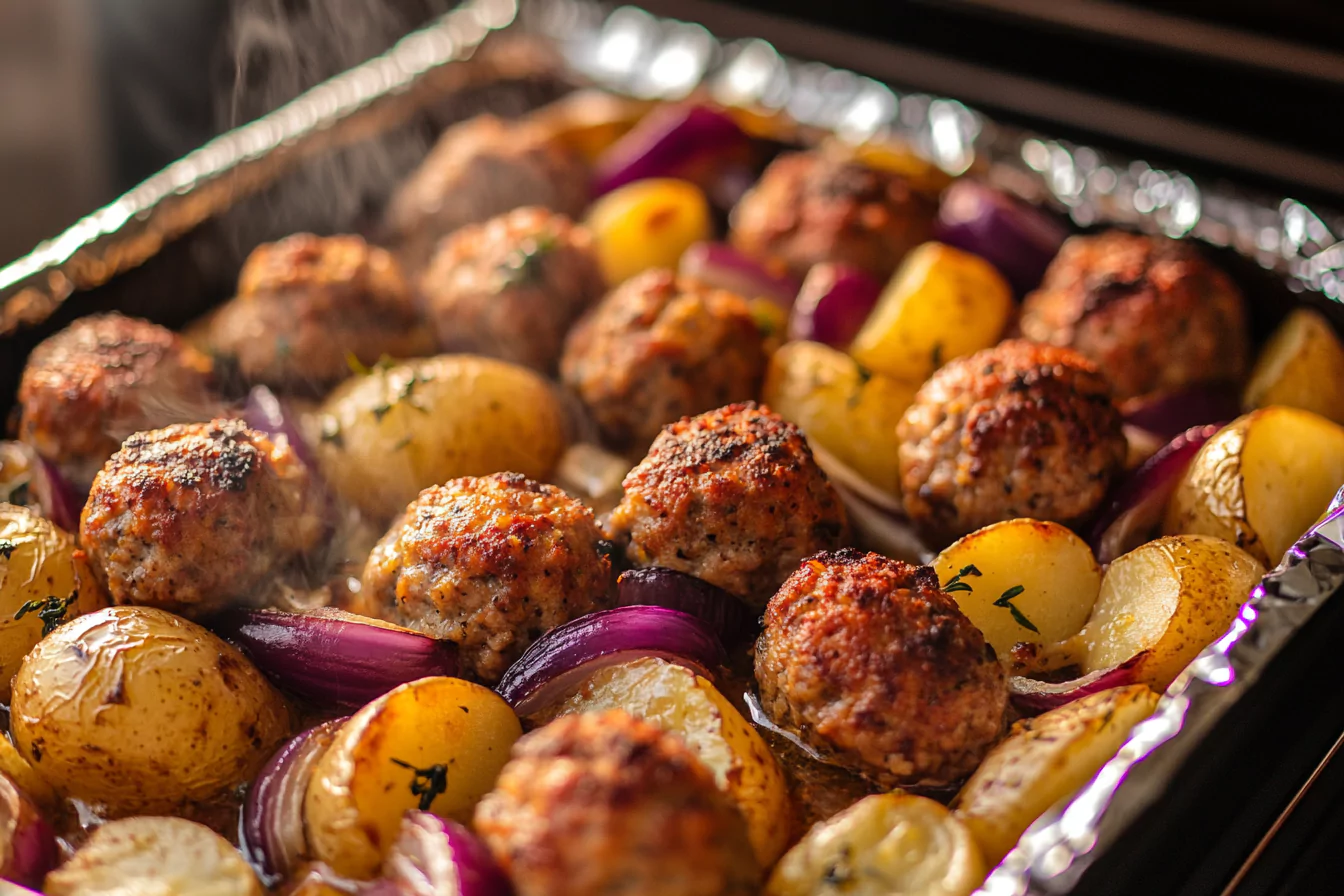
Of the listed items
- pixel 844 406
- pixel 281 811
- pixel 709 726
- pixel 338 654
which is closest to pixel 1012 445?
pixel 844 406

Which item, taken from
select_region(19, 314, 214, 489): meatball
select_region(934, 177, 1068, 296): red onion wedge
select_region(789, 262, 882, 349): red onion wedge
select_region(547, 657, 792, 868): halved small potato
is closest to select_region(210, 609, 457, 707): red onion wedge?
select_region(547, 657, 792, 868): halved small potato

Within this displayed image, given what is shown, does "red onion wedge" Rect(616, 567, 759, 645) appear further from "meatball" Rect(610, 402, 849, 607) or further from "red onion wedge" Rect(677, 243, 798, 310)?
"red onion wedge" Rect(677, 243, 798, 310)

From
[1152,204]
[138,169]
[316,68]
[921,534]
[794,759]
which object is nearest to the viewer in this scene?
[794,759]

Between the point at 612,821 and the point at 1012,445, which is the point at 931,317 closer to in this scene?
the point at 1012,445

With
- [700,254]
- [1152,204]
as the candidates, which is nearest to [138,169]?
[700,254]

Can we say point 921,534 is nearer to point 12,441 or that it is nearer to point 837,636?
point 837,636

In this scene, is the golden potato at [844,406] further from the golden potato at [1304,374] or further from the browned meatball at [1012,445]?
the golden potato at [1304,374]
